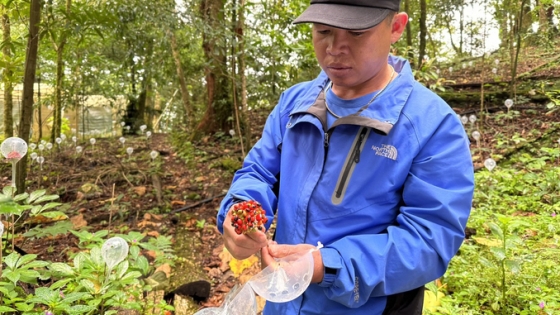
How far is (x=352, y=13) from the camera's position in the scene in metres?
1.15

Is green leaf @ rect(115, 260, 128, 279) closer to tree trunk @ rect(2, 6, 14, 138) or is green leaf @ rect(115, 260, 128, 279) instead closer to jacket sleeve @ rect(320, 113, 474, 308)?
jacket sleeve @ rect(320, 113, 474, 308)

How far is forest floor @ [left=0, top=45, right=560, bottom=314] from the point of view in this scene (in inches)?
142

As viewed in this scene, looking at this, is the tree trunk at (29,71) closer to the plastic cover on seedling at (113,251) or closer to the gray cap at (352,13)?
the plastic cover on seedling at (113,251)

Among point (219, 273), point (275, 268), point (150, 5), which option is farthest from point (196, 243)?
point (275, 268)

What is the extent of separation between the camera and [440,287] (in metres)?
2.82

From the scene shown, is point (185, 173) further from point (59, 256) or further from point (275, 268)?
point (275, 268)

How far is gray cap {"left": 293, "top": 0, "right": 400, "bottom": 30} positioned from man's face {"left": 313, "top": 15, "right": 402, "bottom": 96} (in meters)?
0.03

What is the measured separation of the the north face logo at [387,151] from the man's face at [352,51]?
0.23 metres

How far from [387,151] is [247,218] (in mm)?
463

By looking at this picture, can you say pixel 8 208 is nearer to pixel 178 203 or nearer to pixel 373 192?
pixel 373 192

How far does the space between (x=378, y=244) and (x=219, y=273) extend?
104 inches

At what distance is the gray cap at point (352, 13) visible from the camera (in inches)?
44.8

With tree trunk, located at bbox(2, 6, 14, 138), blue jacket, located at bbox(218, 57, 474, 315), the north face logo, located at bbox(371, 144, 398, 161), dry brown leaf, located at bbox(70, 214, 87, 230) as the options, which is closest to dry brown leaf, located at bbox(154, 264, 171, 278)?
dry brown leaf, located at bbox(70, 214, 87, 230)

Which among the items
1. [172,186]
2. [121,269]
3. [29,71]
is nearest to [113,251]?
[121,269]
